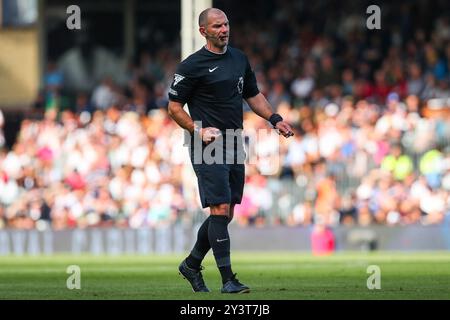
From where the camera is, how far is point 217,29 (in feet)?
44.3

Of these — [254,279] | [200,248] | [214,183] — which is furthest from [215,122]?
[254,279]

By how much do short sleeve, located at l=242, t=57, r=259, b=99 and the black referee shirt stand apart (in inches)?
10.3

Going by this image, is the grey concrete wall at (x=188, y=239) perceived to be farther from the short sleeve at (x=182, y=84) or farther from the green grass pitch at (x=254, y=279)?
the short sleeve at (x=182, y=84)

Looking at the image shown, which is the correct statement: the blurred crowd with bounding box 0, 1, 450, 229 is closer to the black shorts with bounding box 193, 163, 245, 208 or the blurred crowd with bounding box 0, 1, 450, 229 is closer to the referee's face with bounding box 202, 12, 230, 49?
the black shorts with bounding box 193, 163, 245, 208

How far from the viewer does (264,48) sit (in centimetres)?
3416

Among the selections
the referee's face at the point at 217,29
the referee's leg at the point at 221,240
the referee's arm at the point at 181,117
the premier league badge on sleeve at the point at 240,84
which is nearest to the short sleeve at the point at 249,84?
the premier league badge on sleeve at the point at 240,84

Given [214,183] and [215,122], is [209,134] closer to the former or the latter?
[215,122]

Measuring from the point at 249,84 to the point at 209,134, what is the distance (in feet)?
3.32

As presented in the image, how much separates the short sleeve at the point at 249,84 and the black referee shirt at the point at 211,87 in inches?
10.3

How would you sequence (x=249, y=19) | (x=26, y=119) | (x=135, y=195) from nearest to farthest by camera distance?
(x=135, y=195) → (x=26, y=119) → (x=249, y=19)

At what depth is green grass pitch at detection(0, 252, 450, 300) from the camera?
13352mm
